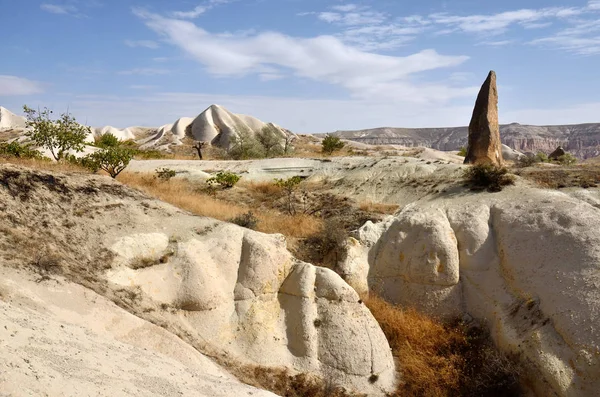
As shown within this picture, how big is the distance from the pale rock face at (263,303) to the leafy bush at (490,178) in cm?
619

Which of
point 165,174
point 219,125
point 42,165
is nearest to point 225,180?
point 165,174

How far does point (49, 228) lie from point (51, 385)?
16.1ft

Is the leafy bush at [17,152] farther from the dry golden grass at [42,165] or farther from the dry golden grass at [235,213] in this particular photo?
the dry golden grass at [235,213]

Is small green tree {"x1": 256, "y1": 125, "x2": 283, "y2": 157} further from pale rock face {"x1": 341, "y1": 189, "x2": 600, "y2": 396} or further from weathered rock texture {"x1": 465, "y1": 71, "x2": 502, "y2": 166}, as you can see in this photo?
pale rock face {"x1": 341, "y1": 189, "x2": 600, "y2": 396}

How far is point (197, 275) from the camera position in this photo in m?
9.19

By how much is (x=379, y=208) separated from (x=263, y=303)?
6.79m

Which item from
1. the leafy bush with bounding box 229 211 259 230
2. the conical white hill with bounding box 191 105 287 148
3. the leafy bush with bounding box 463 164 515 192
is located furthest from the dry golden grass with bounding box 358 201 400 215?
the conical white hill with bounding box 191 105 287 148

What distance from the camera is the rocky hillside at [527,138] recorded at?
101500 mm

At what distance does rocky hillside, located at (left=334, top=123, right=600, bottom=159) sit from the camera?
101500mm

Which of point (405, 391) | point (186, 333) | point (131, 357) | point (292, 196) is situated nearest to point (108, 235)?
point (186, 333)

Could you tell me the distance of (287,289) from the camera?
33.4ft

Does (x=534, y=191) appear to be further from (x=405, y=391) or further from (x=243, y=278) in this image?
(x=243, y=278)

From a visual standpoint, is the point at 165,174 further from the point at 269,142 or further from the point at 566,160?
the point at 269,142

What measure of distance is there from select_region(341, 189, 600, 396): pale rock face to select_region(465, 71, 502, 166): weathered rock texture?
4898 mm
